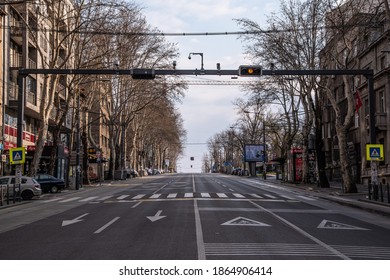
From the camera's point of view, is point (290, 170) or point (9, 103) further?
point (290, 170)

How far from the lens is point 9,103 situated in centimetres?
4053

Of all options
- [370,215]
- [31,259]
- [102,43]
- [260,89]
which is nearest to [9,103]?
[102,43]

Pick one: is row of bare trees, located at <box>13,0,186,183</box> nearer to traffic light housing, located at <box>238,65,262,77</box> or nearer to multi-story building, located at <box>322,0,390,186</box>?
traffic light housing, located at <box>238,65,262,77</box>

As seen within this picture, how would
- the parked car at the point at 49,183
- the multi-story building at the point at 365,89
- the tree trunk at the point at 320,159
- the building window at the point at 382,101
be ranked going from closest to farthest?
the multi-story building at the point at 365,89 → the parked car at the point at 49,183 → the tree trunk at the point at 320,159 → the building window at the point at 382,101

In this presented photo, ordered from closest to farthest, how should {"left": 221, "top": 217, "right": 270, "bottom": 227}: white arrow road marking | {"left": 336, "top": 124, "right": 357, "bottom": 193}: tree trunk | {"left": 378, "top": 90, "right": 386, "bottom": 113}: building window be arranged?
{"left": 221, "top": 217, "right": 270, "bottom": 227}: white arrow road marking < {"left": 336, "top": 124, "right": 357, "bottom": 193}: tree trunk < {"left": 378, "top": 90, "right": 386, "bottom": 113}: building window

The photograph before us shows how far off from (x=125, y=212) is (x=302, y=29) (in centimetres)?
2300

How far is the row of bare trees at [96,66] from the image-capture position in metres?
34.8

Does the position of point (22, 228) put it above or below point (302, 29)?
below

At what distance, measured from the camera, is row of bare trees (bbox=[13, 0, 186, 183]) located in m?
34.8

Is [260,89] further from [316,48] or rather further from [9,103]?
[9,103]

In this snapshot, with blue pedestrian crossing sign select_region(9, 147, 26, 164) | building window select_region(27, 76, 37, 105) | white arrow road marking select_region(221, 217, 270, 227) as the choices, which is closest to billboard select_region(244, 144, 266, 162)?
building window select_region(27, 76, 37, 105)

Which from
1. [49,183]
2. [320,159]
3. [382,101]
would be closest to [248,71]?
[320,159]

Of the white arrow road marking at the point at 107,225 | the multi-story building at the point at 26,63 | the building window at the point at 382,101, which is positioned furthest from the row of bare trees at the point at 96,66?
the building window at the point at 382,101

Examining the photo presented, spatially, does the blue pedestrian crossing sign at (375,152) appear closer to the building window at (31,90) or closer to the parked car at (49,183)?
the parked car at (49,183)
